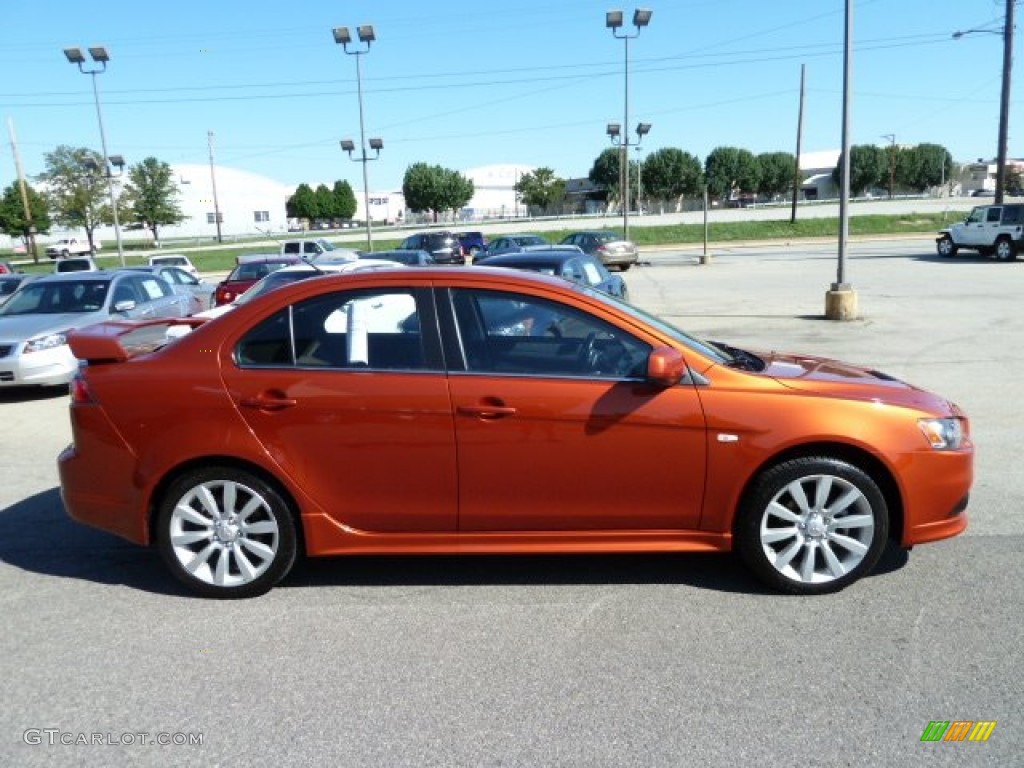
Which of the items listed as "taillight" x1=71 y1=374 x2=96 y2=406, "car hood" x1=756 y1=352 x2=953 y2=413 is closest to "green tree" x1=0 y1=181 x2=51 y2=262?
"taillight" x1=71 y1=374 x2=96 y2=406

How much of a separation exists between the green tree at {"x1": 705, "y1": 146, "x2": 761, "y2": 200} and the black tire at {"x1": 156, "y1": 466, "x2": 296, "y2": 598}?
12707cm

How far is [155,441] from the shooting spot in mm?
4074

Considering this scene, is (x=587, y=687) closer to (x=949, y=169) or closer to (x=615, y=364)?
(x=615, y=364)

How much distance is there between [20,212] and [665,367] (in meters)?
71.9

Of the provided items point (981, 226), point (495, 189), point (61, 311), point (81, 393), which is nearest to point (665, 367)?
point (81, 393)

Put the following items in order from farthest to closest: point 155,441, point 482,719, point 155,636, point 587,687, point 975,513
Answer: point 975,513 < point 155,441 < point 155,636 < point 587,687 < point 482,719

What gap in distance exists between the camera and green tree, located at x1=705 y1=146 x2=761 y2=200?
125375mm

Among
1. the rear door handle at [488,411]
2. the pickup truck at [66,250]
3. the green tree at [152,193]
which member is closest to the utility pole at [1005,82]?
the rear door handle at [488,411]

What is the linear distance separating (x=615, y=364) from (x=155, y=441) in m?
2.25

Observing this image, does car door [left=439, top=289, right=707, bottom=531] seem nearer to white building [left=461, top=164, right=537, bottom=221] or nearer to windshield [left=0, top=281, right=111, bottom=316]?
windshield [left=0, top=281, right=111, bottom=316]

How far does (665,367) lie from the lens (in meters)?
3.76

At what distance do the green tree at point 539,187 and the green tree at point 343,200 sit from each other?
25.9 meters

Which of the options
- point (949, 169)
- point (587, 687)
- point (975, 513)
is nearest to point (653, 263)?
point (975, 513)

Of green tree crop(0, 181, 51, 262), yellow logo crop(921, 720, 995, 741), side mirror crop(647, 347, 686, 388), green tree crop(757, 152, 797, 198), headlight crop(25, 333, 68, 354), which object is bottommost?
yellow logo crop(921, 720, 995, 741)
